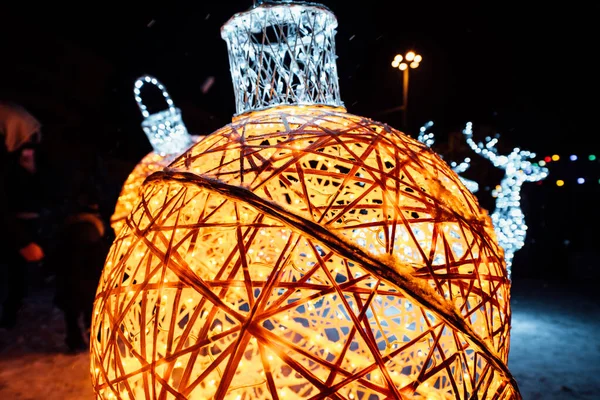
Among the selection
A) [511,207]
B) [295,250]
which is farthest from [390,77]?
[295,250]

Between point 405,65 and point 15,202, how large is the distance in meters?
4.03

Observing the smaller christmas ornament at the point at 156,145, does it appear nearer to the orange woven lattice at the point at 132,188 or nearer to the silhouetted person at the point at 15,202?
the orange woven lattice at the point at 132,188

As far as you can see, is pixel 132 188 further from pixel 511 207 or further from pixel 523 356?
pixel 511 207

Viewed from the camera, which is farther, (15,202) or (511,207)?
(15,202)

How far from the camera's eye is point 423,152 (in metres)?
1.03

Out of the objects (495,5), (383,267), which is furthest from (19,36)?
(495,5)

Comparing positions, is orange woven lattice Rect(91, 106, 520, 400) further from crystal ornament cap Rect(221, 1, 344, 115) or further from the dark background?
the dark background

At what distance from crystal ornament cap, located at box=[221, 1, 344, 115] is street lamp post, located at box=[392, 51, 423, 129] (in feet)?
9.87

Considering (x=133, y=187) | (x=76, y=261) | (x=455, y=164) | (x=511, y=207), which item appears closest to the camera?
(x=133, y=187)

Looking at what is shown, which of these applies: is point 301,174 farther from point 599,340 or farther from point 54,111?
point 54,111

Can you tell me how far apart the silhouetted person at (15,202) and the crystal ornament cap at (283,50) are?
2123 mm

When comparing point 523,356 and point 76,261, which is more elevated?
point 76,261

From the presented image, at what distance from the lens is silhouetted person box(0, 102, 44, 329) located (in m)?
2.61

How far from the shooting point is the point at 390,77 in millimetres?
4551
